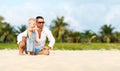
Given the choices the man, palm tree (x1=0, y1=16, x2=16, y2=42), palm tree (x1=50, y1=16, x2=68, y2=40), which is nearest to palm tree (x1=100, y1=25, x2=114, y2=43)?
palm tree (x1=50, y1=16, x2=68, y2=40)

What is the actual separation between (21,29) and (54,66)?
51121 millimetres

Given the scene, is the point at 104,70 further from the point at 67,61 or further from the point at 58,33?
the point at 58,33

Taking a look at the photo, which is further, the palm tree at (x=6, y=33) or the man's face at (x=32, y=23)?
the palm tree at (x=6, y=33)

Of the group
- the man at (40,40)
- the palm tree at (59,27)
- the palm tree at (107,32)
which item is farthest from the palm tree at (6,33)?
the man at (40,40)

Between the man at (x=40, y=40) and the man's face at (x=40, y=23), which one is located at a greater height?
the man's face at (x=40, y=23)

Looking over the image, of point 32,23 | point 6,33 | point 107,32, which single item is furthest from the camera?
point 107,32

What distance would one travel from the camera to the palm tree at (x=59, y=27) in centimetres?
5803

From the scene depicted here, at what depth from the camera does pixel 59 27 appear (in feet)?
192

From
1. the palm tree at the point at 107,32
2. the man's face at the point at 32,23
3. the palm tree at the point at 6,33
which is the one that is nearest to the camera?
the man's face at the point at 32,23

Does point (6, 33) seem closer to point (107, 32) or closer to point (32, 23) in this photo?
point (107, 32)

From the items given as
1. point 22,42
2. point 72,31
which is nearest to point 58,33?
point 72,31

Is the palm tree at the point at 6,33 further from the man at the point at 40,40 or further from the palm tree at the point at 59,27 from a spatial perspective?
the man at the point at 40,40

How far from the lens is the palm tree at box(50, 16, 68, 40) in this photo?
58.0m

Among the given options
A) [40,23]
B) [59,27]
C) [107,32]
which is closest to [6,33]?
[59,27]
